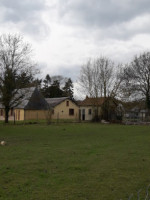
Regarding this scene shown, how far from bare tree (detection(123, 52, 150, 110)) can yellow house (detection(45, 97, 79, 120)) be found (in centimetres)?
1520

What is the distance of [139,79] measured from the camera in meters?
46.0

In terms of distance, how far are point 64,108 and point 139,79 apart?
18.2 metres

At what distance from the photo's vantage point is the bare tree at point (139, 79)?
1773 inches

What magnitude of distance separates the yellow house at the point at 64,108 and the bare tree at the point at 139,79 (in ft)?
49.9

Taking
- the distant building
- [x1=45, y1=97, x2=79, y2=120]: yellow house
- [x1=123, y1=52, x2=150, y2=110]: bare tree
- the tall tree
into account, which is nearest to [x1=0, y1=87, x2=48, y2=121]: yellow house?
[x1=45, y1=97, x2=79, y2=120]: yellow house

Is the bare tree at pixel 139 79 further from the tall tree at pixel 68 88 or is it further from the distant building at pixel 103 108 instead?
the tall tree at pixel 68 88

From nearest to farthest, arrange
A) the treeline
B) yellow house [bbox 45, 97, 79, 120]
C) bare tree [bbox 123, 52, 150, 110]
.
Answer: bare tree [bbox 123, 52, 150, 110] < yellow house [bbox 45, 97, 79, 120] < the treeline

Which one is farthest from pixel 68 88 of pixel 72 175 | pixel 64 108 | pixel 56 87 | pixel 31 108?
pixel 72 175

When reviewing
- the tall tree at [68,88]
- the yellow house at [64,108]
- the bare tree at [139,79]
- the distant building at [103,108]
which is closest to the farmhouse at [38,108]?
the yellow house at [64,108]

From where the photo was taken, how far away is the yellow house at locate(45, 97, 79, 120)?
57500 mm

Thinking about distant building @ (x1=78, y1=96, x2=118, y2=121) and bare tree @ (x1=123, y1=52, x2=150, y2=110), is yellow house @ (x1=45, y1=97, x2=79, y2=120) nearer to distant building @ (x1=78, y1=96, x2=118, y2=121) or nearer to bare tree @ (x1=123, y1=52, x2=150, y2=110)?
distant building @ (x1=78, y1=96, x2=118, y2=121)

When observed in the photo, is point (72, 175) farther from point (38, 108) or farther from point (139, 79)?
point (38, 108)

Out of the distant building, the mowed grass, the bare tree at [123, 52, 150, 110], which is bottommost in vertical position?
the mowed grass

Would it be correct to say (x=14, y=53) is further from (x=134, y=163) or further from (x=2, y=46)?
(x=134, y=163)
